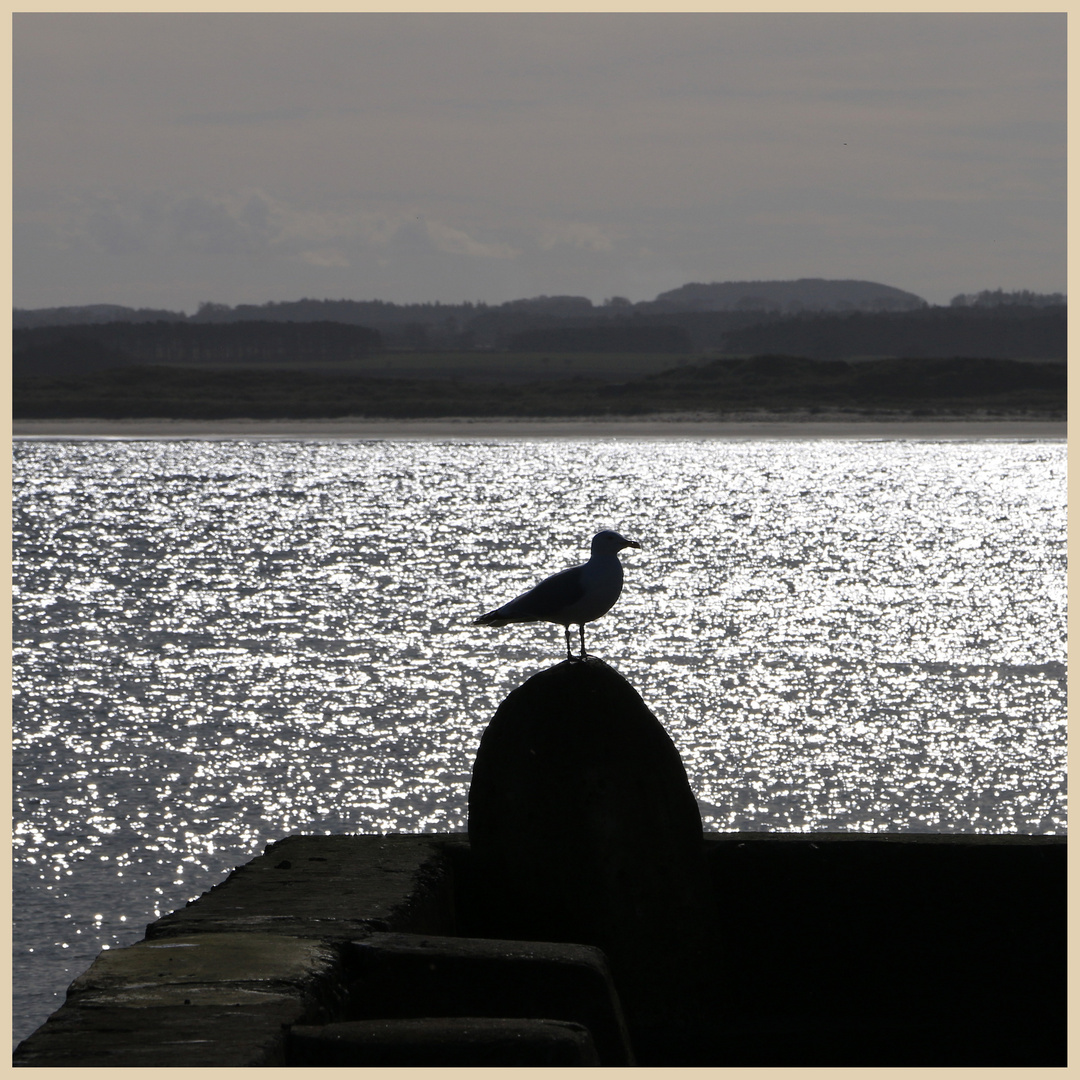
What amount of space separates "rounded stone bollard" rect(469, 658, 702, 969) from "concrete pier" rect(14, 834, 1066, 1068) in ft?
0.53

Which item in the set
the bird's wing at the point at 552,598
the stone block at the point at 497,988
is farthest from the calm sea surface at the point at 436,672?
the stone block at the point at 497,988

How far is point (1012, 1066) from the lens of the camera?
7480mm

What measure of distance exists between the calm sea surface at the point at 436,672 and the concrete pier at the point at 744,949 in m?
6.64

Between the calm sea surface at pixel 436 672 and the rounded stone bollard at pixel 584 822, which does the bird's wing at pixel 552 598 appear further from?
the calm sea surface at pixel 436 672

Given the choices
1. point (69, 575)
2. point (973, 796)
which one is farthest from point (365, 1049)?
point (69, 575)

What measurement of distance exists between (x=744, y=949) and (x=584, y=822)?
49.2 inches

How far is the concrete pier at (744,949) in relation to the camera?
5.90m

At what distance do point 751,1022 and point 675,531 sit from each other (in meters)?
58.5

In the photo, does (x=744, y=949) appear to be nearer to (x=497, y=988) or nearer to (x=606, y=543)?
(x=606, y=543)

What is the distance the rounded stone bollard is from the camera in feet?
23.7

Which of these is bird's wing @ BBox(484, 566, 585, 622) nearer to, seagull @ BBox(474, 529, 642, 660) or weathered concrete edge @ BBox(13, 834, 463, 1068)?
seagull @ BBox(474, 529, 642, 660)

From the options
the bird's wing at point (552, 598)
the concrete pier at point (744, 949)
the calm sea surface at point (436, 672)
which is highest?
the bird's wing at point (552, 598)

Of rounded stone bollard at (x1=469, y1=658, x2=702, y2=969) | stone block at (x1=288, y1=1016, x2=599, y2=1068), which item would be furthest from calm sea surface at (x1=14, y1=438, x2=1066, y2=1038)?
stone block at (x1=288, y1=1016, x2=599, y2=1068)

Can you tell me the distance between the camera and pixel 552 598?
759 cm
